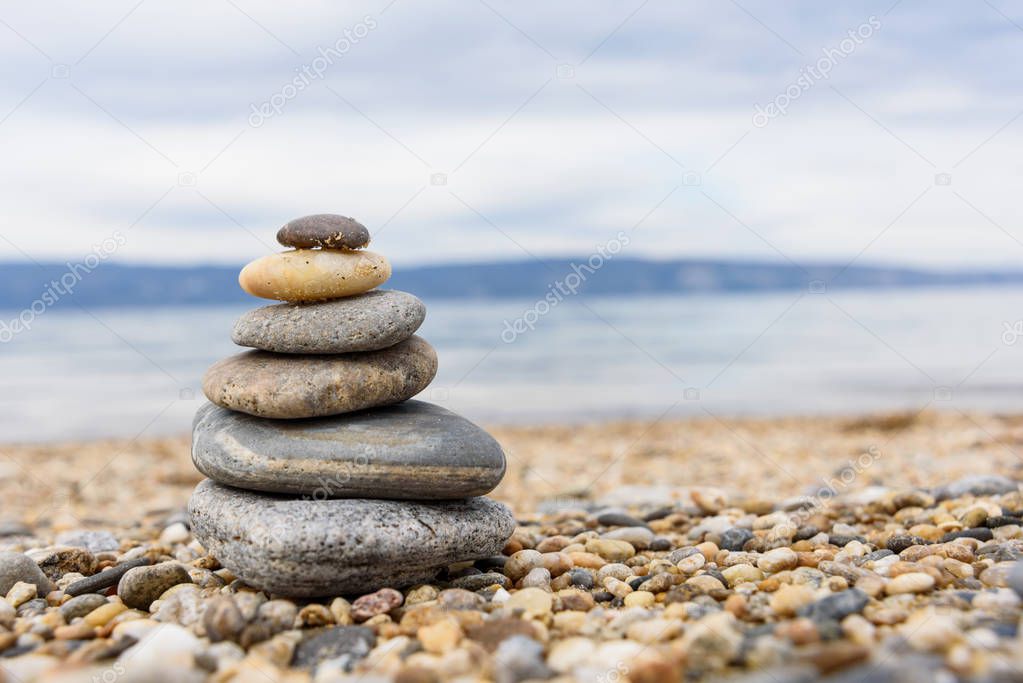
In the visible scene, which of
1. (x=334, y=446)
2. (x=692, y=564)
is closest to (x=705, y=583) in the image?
(x=692, y=564)

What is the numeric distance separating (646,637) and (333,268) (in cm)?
302

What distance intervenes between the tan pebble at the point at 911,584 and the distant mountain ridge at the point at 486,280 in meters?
58.6

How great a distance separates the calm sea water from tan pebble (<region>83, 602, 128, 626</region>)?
1477cm

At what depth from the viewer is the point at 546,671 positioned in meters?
3.34

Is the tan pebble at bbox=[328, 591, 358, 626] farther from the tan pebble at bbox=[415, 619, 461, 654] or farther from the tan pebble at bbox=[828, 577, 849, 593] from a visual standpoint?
the tan pebble at bbox=[828, 577, 849, 593]

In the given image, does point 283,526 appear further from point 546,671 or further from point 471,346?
point 471,346

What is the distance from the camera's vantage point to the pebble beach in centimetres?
332

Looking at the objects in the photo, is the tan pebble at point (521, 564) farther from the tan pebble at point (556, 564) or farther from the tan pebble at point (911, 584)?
the tan pebble at point (911, 584)

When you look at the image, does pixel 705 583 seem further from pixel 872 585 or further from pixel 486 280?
pixel 486 280

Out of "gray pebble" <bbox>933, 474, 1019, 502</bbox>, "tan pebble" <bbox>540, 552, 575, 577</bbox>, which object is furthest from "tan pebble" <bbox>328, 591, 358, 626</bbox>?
"gray pebble" <bbox>933, 474, 1019, 502</bbox>

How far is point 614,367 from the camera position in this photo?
27.2 meters

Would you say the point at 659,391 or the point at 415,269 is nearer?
the point at 659,391

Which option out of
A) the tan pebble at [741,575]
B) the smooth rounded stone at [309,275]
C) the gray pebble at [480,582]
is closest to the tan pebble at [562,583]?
the gray pebble at [480,582]

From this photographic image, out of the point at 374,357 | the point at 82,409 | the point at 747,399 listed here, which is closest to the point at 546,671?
the point at 374,357
